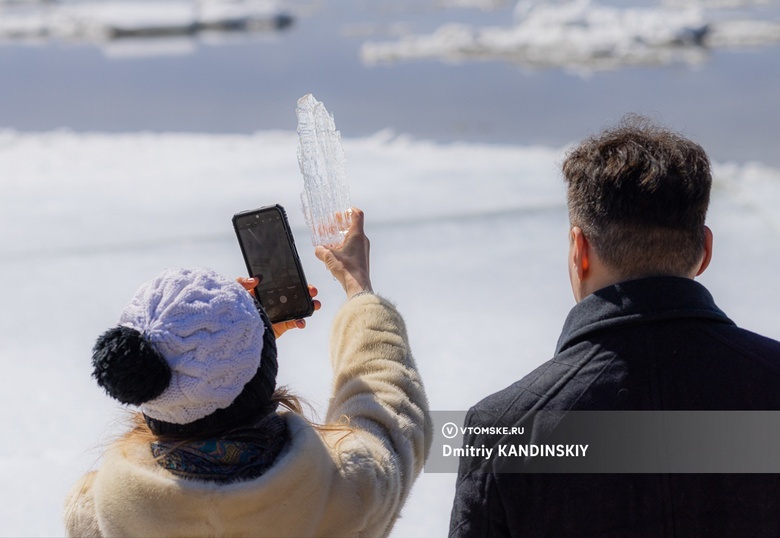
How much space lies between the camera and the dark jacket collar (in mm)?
968

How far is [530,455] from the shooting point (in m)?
0.98

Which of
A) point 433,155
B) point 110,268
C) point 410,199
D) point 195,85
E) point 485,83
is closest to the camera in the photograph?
point 110,268

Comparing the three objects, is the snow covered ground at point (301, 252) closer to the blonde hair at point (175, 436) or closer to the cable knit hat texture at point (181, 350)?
the blonde hair at point (175, 436)

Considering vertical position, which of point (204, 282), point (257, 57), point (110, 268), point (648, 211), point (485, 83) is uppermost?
point (257, 57)

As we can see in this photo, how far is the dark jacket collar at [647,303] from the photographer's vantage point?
97cm

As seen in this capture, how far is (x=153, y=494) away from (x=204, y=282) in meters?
0.22

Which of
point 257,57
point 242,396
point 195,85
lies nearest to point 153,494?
point 242,396

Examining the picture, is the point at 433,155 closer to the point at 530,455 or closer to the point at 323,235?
the point at 323,235

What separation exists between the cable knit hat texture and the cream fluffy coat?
0.26 feet

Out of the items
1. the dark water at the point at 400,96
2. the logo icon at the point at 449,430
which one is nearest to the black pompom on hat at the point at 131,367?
the logo icon at the point at 449,430

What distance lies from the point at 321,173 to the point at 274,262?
→ 6.5 inches

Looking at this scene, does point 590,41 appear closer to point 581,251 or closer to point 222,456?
point 581,251

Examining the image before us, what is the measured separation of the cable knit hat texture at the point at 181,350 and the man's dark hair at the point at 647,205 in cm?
40

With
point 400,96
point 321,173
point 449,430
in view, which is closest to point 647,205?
point 321,173
